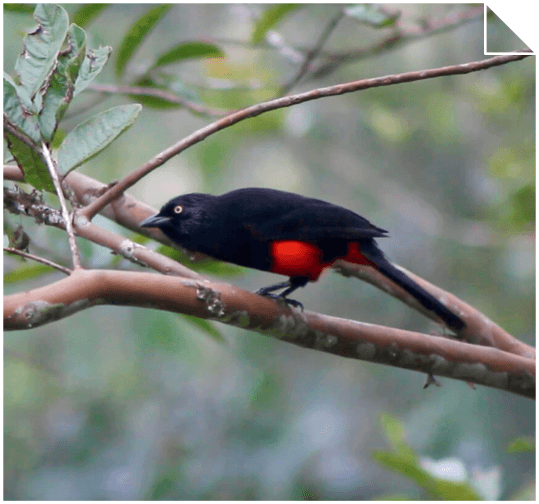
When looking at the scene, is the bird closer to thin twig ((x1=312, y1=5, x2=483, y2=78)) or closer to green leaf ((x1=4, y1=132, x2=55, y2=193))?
green leaf ((x1=4, y1=132, x2=55, y2=193))

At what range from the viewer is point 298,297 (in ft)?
17.8

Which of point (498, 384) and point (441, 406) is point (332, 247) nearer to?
point (498, 384)

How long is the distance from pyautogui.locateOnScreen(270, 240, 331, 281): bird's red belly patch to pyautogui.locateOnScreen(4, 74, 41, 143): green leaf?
2.84 feet

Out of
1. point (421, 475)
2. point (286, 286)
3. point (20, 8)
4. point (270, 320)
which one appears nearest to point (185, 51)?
point (20, 8)

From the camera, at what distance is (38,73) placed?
1.44 meters

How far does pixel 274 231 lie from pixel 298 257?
111 mm

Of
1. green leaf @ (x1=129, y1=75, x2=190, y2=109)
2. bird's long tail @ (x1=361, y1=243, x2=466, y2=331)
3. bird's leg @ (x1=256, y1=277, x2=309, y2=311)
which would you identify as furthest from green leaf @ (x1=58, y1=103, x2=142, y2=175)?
green leaf @ (x1=129, y1=75, x2=190, y2=109)

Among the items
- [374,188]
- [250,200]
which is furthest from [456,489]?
[374,188]

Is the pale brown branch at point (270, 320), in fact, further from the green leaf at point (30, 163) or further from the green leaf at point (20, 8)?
the green leaf at point (20, 8)

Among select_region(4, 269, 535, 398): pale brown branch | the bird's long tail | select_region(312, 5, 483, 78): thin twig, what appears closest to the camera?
select_region(4, 269, 535, 398): pale brown branch

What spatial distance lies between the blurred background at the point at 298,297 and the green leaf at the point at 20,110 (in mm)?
1215

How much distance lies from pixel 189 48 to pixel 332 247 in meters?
1.14

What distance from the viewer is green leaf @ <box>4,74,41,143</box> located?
1.44 meters

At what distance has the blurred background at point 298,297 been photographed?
3744 millimetres
